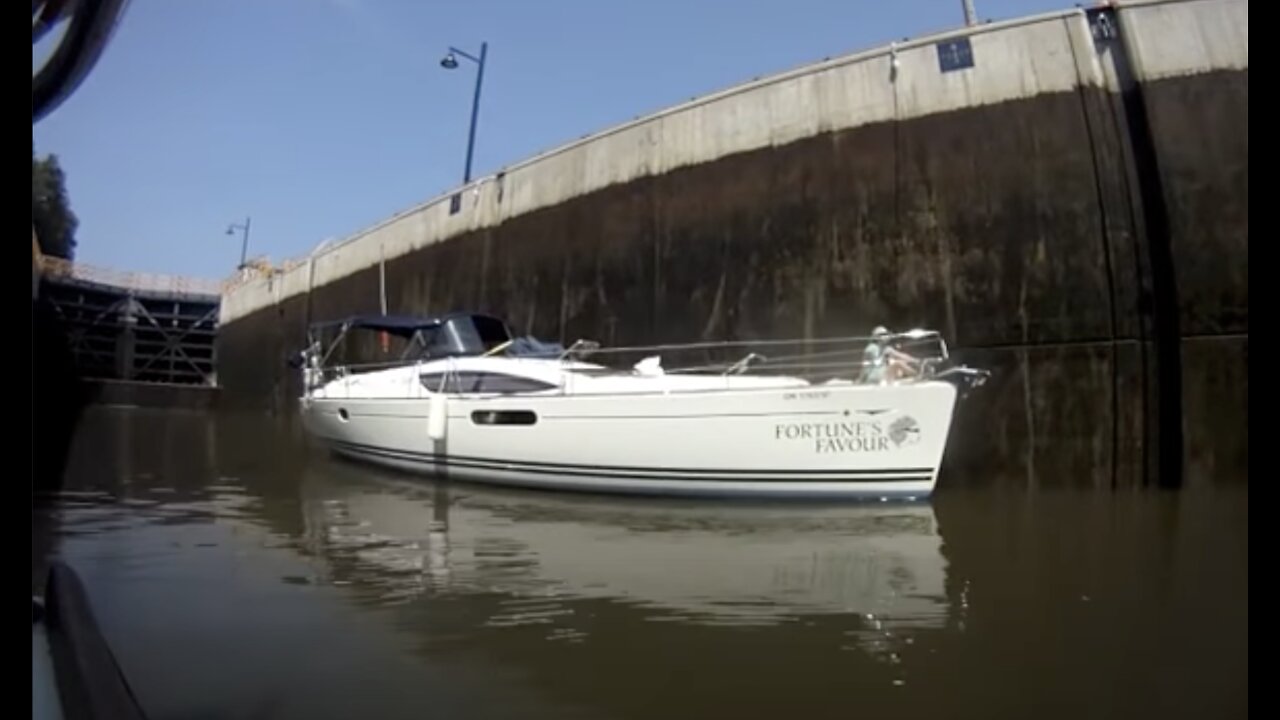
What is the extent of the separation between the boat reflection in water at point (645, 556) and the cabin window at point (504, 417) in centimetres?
80

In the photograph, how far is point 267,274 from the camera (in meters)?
27.9

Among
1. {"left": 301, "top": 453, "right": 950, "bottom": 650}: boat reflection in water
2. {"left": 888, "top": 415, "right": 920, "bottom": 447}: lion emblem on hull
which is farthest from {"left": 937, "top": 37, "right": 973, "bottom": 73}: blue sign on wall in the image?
{"left": 301, "top": 453, "right": 950, "bottom": 650}: boat reflection in water

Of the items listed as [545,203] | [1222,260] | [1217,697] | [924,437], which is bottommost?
[1217,697]

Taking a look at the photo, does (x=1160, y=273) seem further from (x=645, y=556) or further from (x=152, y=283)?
(x=152, y=283)

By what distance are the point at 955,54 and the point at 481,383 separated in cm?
687

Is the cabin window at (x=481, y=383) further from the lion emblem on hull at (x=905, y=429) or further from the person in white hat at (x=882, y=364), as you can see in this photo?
the lion emblem on hull at (x=905, y=429)

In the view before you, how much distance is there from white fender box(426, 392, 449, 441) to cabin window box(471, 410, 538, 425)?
0.45m

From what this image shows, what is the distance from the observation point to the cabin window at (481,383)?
9.61m

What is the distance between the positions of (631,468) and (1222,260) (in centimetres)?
626

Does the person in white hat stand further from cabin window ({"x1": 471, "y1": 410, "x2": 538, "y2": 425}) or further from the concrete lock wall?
cabin window ({"x1": 471, "y1": 410, "x2": 538, "y2": 425})

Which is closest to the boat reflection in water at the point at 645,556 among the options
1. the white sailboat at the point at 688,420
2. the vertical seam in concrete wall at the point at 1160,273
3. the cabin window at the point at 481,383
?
the white sailboat at the point at 688,420

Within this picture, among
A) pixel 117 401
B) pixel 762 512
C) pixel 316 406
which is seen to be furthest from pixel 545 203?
pixel 117 401

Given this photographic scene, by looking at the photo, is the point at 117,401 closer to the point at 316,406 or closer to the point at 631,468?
the point at 316,406
